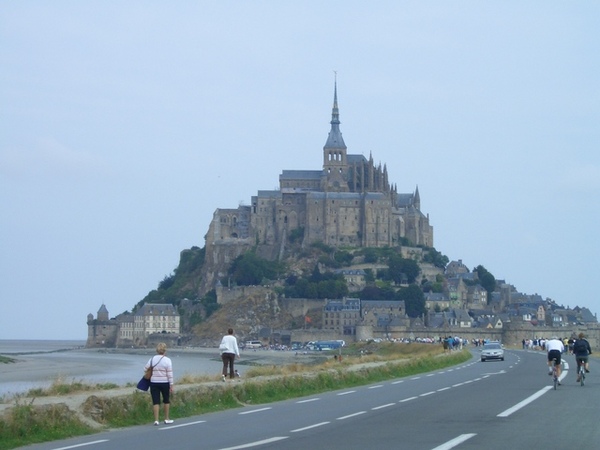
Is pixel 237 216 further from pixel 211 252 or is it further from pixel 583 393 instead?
pixel 583 393

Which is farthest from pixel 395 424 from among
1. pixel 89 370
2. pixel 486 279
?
pixel 486 279

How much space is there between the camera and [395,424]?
52.7ft

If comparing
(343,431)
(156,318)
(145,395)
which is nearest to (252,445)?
(343,431)

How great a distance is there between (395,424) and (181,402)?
4412 millimetres

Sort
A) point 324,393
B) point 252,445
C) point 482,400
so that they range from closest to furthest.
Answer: point 252,445, point 482,400, point 324,393

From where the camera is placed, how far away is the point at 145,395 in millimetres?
18078

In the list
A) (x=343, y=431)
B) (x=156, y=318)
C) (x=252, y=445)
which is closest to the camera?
(x=252, y=445)

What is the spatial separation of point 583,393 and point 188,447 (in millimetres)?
10808

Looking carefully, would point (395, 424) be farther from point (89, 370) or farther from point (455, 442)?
point (89, 370)

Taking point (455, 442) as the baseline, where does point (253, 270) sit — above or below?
above

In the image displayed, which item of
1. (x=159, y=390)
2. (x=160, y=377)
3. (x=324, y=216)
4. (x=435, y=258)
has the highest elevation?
(x=324, y=216)

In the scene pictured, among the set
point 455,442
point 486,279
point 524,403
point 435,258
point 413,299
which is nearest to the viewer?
point 455,442

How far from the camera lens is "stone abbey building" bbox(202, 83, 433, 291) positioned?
134 meters

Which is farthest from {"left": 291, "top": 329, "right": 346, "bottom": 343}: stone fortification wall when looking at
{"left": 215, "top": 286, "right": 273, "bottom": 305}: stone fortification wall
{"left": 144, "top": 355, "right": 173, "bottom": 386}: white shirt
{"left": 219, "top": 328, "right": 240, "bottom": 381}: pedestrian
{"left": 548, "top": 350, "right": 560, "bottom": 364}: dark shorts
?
{"left": 144, "top": 355, "right": 173, "bottom": 386}: white shirt
